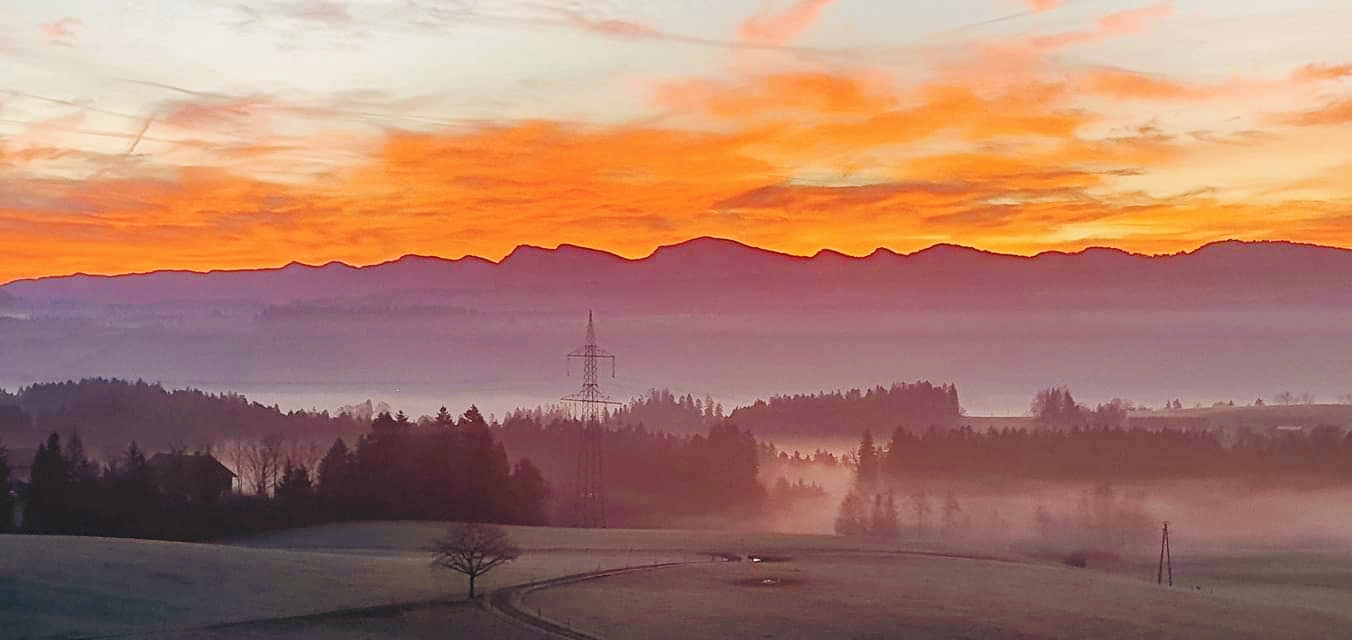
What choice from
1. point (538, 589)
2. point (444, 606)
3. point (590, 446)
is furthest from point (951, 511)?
point (444, 606)

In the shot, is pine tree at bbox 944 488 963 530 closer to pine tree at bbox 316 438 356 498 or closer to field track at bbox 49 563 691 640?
pine tree at bbox 316 438 356 498

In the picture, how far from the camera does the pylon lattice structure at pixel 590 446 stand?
278 feet

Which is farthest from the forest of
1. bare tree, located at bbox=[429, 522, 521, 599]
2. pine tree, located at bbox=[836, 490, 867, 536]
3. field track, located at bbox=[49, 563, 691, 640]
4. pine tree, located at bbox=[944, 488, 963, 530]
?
field track, located at bbox=[49, 563, 691, 640]

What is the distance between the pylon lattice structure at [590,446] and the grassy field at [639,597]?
12.8 m

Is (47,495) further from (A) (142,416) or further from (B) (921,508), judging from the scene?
(B) (921,508)

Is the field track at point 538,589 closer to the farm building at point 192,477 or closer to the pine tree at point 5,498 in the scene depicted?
the farm building at point 192,477

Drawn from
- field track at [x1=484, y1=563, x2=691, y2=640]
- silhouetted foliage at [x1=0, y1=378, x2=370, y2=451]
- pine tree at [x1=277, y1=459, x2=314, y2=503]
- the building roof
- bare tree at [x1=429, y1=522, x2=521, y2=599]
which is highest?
silhouetted foliage at [x1=0, y1=378, x2=370, y2=451]

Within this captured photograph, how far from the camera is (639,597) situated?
54.1 meters

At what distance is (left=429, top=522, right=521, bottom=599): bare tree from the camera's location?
183ft

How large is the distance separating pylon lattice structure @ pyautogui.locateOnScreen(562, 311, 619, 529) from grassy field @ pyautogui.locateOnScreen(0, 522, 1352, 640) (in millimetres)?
12755

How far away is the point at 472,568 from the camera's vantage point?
5472 centimetres

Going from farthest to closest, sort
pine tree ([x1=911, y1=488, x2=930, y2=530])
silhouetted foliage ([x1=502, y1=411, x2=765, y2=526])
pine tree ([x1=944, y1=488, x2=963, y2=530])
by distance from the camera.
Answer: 1. pine tree ([x1=911, y1=488, x2=930, y2=530])
2. pine tree ([x1=944, y1=488, x2=963, y2=530])
3. silhouetted foliage ([x1=502, y1=411, x2=765, y2=526])

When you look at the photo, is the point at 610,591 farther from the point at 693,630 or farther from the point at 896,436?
the point at 896,436

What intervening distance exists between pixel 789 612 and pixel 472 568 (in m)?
13.1
